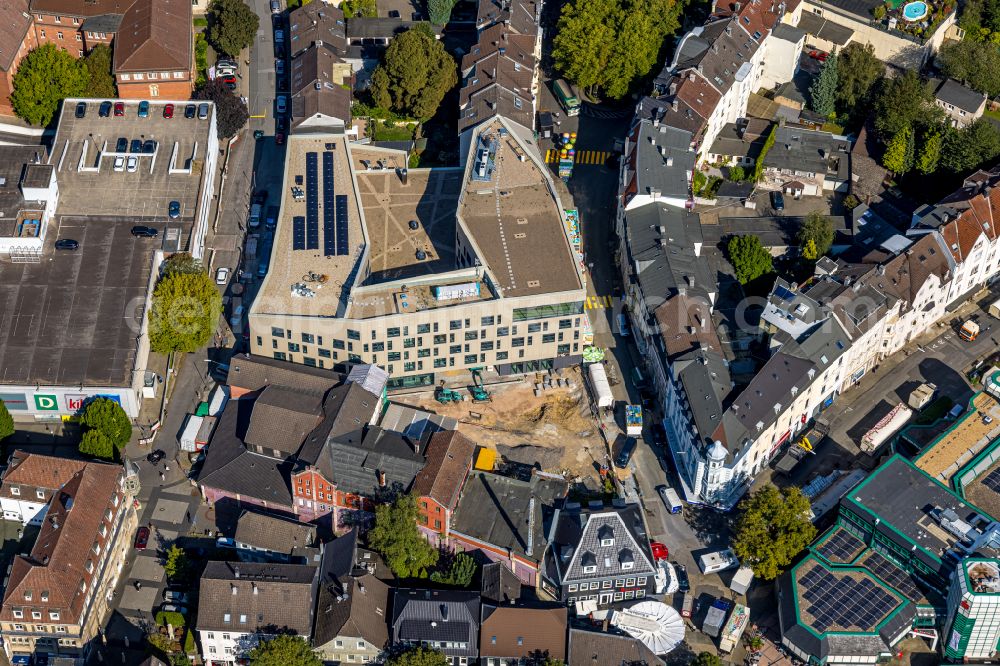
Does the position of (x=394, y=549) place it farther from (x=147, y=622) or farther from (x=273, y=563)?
(x=147, y=622)

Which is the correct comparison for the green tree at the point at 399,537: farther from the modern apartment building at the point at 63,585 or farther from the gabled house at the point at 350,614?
the modern apartment building at the point at 63,585

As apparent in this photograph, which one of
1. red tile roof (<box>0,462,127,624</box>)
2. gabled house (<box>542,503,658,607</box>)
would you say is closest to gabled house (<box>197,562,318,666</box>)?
red tile roof (<box>0,462,127,624</box>)

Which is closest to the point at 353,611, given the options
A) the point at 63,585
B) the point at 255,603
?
the point at 255,603

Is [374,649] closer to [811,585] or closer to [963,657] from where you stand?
[811,585]

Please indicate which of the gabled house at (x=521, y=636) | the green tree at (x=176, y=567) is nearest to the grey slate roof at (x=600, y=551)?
the gabled house at (x=521, y=636)

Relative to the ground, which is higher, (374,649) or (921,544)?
(921,544)

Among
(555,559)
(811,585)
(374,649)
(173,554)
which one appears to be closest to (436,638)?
(374,649)
